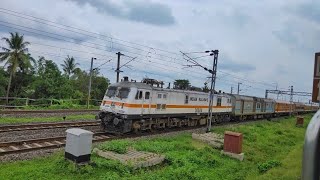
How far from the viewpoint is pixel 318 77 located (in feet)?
16.7

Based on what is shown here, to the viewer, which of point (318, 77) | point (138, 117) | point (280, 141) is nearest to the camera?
point (318, 77)

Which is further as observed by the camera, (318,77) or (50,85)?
(50,85)

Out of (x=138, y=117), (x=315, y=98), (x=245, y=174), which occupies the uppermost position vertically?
(x=315, y=98)

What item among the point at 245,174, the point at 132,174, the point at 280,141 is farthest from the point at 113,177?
the point at 280,141

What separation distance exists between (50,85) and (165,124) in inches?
967

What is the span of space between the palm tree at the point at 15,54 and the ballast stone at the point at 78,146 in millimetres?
38205

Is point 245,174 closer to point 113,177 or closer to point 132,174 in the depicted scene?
point 132,174

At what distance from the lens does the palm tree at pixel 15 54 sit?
4616 cm

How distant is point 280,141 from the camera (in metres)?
22.7

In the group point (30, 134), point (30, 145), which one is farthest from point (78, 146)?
point (30, 134)

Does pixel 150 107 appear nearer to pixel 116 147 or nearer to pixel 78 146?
pixel 116 147

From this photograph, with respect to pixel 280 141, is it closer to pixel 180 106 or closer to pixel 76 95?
pixel 180 106

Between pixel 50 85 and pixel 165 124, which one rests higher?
pixel 50 85

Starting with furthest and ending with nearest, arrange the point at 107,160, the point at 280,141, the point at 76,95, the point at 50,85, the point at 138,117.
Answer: the point at 76,95 < the point at 50,85 < the point at 280,141 < the point at 138,117 < the point at 107,160
